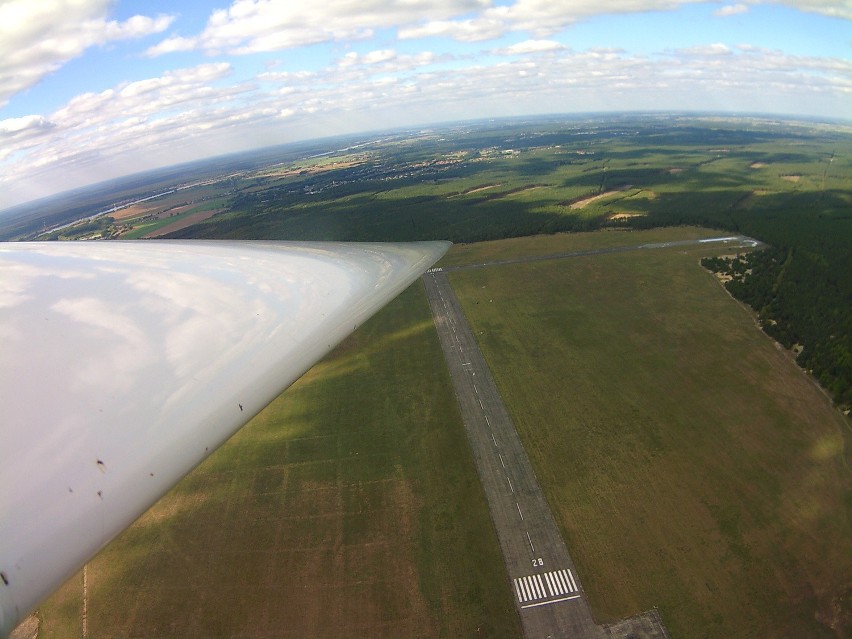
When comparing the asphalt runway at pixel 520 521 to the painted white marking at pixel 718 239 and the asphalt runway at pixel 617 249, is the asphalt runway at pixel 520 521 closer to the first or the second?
the asphalt runway at pixel 617 249

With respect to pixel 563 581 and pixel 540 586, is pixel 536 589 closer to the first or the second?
pixel 540 586

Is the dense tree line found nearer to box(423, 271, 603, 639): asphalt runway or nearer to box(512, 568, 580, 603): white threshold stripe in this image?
box(423, 271, 603, 639): asphalt runway

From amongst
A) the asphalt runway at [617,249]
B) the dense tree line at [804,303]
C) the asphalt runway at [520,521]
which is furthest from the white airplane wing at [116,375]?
the asphalt runway at [617,249]

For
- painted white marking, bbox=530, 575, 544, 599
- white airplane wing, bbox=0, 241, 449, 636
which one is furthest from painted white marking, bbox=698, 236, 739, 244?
white airplane wing, bbox=0, 241, 449, 636

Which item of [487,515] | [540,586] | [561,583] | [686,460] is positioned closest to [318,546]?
[487,515]

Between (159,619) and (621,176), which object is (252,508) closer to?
(159,619)
